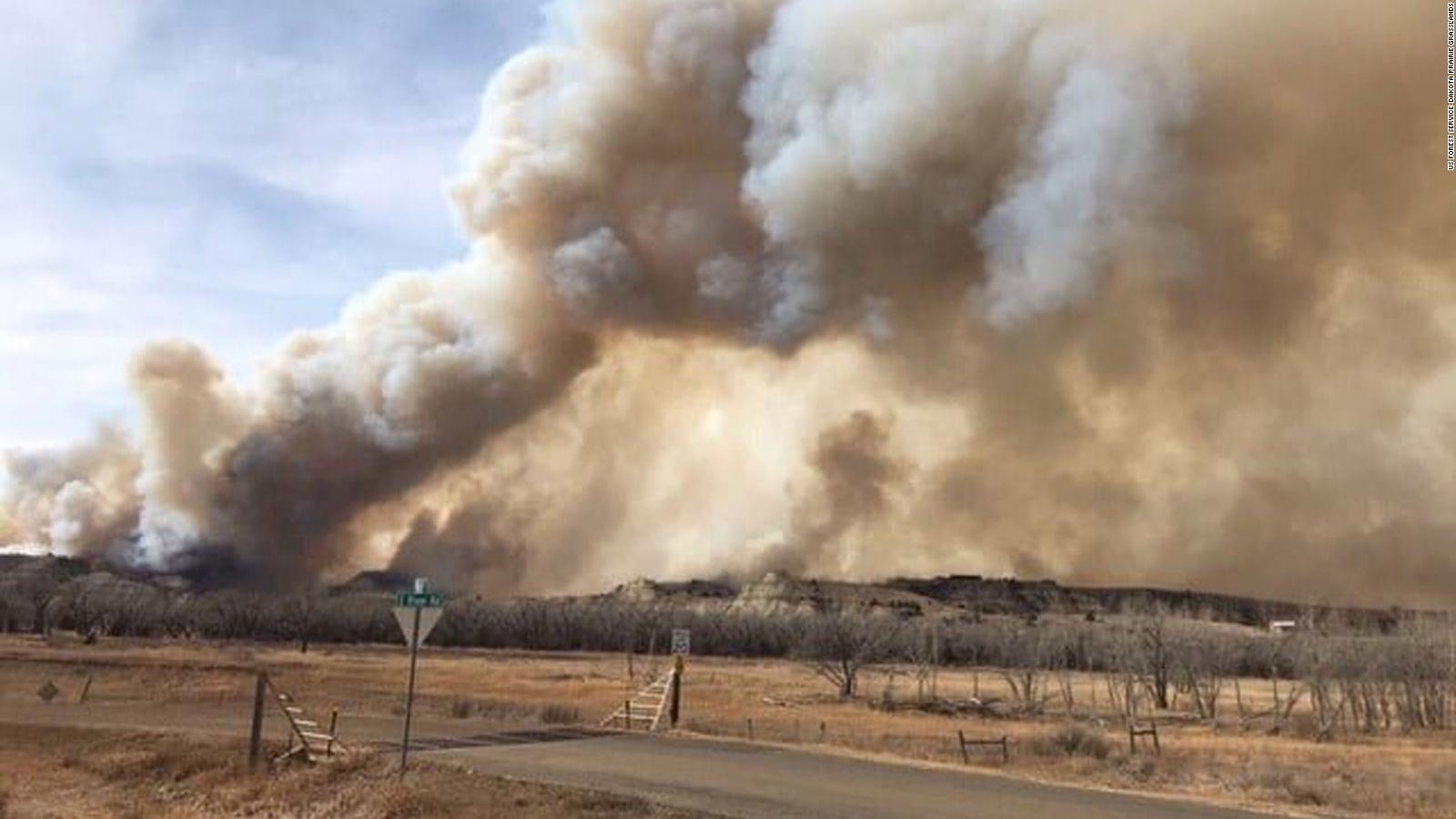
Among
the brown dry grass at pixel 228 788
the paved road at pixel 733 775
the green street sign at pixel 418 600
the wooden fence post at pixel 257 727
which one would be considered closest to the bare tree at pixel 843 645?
the paved road at pixel 733 775

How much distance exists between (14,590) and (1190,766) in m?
126

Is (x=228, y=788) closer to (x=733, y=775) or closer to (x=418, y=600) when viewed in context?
(x=418, y=600)

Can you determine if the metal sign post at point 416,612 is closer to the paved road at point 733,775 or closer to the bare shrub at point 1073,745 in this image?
the paved road at point 733,775

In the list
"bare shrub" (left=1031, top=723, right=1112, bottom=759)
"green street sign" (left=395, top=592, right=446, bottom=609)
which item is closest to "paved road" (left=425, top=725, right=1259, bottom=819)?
"green street sign" (left=395, top=592, right=446, bottom=609)

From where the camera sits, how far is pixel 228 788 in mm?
18547

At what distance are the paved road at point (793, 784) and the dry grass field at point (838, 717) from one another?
2.10m

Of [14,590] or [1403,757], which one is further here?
[14,590]

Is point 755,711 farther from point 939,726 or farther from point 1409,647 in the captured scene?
point 1409,647

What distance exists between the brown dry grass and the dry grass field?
2.42 ft

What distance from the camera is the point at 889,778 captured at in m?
19.3

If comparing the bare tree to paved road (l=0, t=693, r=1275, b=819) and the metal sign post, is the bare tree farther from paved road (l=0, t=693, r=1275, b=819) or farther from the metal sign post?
the metal sign post

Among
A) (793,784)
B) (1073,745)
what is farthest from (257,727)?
(1073,745)

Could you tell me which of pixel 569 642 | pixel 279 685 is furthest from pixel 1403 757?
pixel 569 642

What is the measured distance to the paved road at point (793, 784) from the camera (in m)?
15.8
